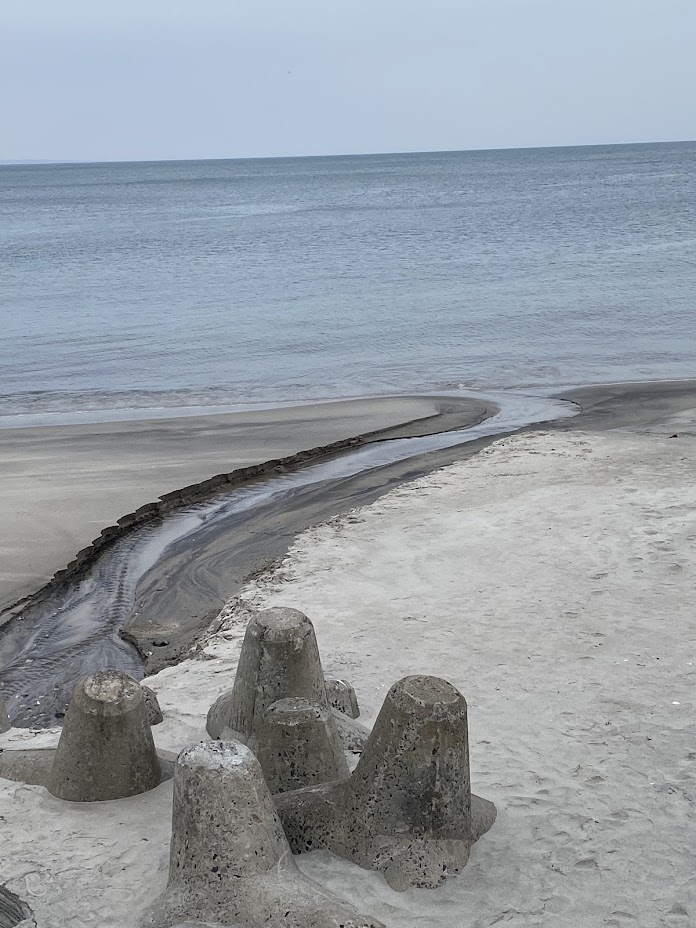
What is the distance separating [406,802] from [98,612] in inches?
160

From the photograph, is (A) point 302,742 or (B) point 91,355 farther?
(B) point 91,355

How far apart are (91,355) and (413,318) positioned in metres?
7.33

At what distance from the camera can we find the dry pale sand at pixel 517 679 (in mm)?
4109

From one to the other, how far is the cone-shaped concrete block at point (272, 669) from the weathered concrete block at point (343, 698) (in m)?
0.30

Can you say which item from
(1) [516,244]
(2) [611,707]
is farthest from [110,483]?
(1) [516,244]

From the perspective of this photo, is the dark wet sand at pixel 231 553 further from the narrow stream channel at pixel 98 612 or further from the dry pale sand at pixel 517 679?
the dry pale sand at pixel 517 679

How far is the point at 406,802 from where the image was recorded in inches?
165

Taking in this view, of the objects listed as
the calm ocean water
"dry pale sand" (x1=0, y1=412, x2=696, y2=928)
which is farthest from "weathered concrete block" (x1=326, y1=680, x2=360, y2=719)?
the calm ocean water

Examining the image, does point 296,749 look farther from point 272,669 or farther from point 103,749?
point 103,749

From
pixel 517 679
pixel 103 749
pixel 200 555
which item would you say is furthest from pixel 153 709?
pixel 200 555

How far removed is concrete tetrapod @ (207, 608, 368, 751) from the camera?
16.2ft

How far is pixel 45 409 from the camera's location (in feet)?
48.3

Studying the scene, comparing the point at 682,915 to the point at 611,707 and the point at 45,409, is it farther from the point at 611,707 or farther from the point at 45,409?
the point at 45,409

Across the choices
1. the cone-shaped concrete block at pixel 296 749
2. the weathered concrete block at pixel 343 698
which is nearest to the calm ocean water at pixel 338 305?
the weathered concrete block at pixel 343 698
